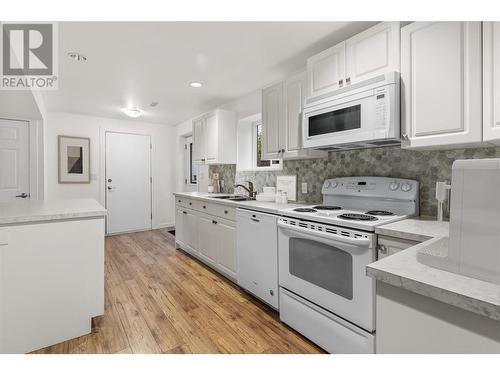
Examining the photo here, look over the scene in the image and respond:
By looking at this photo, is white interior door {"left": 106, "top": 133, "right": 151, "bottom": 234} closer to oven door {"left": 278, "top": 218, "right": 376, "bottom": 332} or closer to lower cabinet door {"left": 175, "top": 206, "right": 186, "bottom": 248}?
lower cabinet door {"left": 175, "top": 206, "right": 186, "bottom": 248}

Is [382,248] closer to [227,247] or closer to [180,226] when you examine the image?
[227,247]

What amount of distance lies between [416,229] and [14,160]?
4.67 meters

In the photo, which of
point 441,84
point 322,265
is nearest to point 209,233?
point 322,265

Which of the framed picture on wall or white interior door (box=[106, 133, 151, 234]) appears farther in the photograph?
white interior door (box=[106, 133, 151, 234])

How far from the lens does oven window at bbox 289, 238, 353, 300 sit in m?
1.62

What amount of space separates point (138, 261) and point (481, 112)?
3.71m

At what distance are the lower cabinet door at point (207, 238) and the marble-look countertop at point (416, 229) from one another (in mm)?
1937

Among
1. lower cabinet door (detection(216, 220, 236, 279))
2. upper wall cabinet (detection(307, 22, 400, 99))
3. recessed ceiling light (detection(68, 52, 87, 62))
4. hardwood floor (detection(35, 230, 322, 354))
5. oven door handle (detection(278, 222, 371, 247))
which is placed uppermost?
recessed ceiling light (detection(68, 52, 87, 62))

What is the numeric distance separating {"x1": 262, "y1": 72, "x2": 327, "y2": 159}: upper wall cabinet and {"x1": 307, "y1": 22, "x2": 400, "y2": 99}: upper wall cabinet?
0.73ft

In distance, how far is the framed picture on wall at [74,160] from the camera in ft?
15.0

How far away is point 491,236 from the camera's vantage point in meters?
0.72

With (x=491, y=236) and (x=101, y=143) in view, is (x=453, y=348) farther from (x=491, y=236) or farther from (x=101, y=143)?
(x=101, y=143)

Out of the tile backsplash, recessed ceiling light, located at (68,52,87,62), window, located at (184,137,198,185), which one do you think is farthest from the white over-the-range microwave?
window, located at (184,137,198,185)
